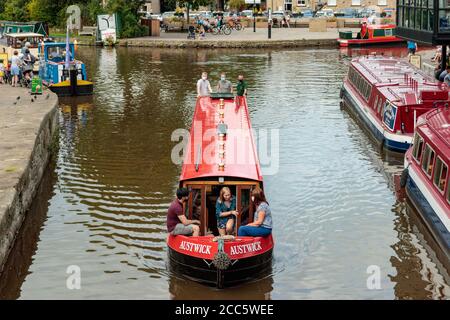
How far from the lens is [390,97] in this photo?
27.5 meters

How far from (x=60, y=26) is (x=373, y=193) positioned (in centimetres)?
6000

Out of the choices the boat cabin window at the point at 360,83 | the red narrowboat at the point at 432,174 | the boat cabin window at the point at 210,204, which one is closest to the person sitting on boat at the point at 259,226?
the boat cabin window at the point at 210,204

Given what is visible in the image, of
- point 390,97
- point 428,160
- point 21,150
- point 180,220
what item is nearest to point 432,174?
point 428,160

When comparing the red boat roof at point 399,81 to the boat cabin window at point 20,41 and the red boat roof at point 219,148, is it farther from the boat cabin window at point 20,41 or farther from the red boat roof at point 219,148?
the boat cabin window at point 20,41

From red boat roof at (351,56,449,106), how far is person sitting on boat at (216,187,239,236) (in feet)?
38.2

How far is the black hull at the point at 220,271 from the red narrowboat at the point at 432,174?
4.24 meters

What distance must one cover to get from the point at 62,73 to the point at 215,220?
24064mm

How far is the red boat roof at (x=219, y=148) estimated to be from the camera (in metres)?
16.6

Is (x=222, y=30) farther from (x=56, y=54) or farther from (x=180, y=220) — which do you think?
(x=180, y=220)

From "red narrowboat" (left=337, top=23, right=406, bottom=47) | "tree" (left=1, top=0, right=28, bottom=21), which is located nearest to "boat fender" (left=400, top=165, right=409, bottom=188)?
"red narrowboat" (left=337, top=23, right=406, bottom=47)

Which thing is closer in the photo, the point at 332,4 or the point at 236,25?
the point at 236,25

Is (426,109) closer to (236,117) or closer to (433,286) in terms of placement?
(236,117)

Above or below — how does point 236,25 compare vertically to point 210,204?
above

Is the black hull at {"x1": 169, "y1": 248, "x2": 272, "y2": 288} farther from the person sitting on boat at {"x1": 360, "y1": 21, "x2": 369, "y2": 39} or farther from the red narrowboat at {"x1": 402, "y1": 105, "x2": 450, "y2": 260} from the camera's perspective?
the person sitting on boat at {"x1": 360, "y1": 21, "x2": 369, "y2": 39}
